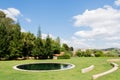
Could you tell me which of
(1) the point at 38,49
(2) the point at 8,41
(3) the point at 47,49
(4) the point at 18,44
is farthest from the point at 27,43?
(3) the point at 47,49

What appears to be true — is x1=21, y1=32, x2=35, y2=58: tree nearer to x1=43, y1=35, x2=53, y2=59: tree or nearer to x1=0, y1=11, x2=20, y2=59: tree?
x1=0, y1=11, x2=20, y2=59: tree

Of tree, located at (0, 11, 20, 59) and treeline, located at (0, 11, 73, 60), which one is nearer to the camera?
tree, located at (0, 11, 20, 59)

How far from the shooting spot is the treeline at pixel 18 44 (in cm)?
3123

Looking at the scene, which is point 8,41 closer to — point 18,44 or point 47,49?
point 18,44

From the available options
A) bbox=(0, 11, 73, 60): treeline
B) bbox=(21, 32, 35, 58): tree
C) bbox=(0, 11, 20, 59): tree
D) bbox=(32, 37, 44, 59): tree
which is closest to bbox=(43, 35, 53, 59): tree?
bbox=(0, 11, 73, 60): treeline

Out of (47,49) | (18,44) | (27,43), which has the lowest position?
(47,49)

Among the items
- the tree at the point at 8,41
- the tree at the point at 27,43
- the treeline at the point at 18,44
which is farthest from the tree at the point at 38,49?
the tree at the point at 8,41

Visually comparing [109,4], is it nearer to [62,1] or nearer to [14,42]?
[62,1]

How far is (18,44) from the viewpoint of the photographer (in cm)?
3219

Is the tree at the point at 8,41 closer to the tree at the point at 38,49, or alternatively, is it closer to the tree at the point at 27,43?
the tree at the point at 27,43

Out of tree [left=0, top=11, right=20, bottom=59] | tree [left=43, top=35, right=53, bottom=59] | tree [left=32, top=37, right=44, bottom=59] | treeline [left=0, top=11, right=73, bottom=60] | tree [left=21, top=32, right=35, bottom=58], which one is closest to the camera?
tree [left=0, top=11, right=20, bottom=59]

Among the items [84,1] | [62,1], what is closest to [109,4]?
[84,1]

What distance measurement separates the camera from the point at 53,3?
23.6 metres

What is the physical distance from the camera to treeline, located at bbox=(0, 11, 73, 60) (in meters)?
31.2
